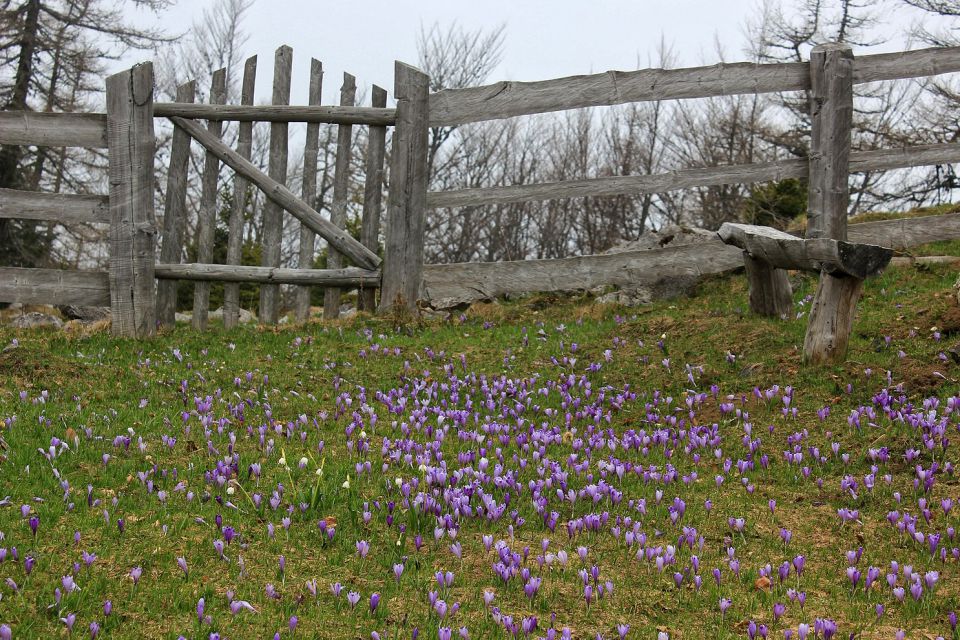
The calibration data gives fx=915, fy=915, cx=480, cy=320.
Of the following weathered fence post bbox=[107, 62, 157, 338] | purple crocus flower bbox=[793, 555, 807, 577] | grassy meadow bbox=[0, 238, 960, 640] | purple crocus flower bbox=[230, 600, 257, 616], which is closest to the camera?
purple crocus flower bbox=[230, 600, 257, 616]

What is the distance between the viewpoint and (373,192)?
997cm

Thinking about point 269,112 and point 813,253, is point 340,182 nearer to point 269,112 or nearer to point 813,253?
point 269,112

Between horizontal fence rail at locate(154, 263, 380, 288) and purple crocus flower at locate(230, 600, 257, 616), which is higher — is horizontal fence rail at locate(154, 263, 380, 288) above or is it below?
above

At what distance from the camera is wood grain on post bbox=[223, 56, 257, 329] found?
981 cm

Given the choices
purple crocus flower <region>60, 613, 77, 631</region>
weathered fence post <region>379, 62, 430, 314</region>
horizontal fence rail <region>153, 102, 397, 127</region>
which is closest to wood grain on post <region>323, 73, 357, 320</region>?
horizontal fence rail <region>153, 102, 397, 127</region>

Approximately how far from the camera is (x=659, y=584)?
12.6ft

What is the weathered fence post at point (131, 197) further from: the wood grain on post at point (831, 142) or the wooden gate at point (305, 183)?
the wood grain on post at point (831, 142)

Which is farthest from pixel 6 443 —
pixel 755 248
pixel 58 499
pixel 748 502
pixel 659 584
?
pixel 755 248

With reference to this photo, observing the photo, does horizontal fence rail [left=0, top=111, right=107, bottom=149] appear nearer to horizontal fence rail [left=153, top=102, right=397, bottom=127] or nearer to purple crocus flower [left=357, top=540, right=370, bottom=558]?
horizontal fence rail [left=153, top=102, right=397, bottom=127]

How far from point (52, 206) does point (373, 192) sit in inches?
126

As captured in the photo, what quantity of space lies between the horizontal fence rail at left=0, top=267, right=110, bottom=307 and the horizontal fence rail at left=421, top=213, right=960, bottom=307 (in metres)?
3.40

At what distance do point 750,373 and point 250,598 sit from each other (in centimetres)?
455

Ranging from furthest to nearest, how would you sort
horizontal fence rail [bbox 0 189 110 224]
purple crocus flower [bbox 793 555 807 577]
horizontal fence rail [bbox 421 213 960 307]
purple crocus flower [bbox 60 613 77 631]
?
horizontal fence rail [bbox 421 213 960 307] < horizontal fence rail [bbox 0 189 110 224] < purple crocus flower [bbox 793 555 807 577] < purple crocus flower [bbox 60 613 77 631]

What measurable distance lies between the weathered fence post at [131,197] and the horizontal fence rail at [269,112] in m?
0.60
